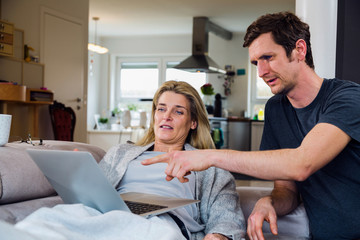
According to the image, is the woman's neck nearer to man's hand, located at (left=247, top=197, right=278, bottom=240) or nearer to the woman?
the woman

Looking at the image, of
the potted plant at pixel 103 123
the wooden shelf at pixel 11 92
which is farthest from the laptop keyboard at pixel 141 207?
the potted plant at pixel 103 123

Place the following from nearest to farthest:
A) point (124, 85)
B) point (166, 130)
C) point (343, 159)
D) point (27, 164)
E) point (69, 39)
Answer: point (343, 159)
point (27, 164)
point (166, 130)
point (69, 39)
point (124, 85)

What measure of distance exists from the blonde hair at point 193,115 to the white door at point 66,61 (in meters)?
5.02

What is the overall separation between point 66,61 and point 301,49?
6.17 m

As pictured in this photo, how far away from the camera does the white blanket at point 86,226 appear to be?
102 centimetres

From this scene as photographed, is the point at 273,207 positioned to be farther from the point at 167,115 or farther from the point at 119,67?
the point at 119,67

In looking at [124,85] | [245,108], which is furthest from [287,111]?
[124,85]

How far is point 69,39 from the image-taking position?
7.16 metres

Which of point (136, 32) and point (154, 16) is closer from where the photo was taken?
point (154, 16)

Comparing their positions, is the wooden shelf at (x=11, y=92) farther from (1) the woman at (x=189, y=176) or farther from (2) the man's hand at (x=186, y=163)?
(2) the man's hand at (x=186, y=163)

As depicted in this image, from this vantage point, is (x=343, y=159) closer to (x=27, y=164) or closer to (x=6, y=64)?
(x=27, y=164)

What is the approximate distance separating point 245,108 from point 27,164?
874 cm

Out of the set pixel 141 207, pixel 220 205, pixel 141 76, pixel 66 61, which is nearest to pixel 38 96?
pixel 66 61

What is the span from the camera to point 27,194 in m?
1.51
